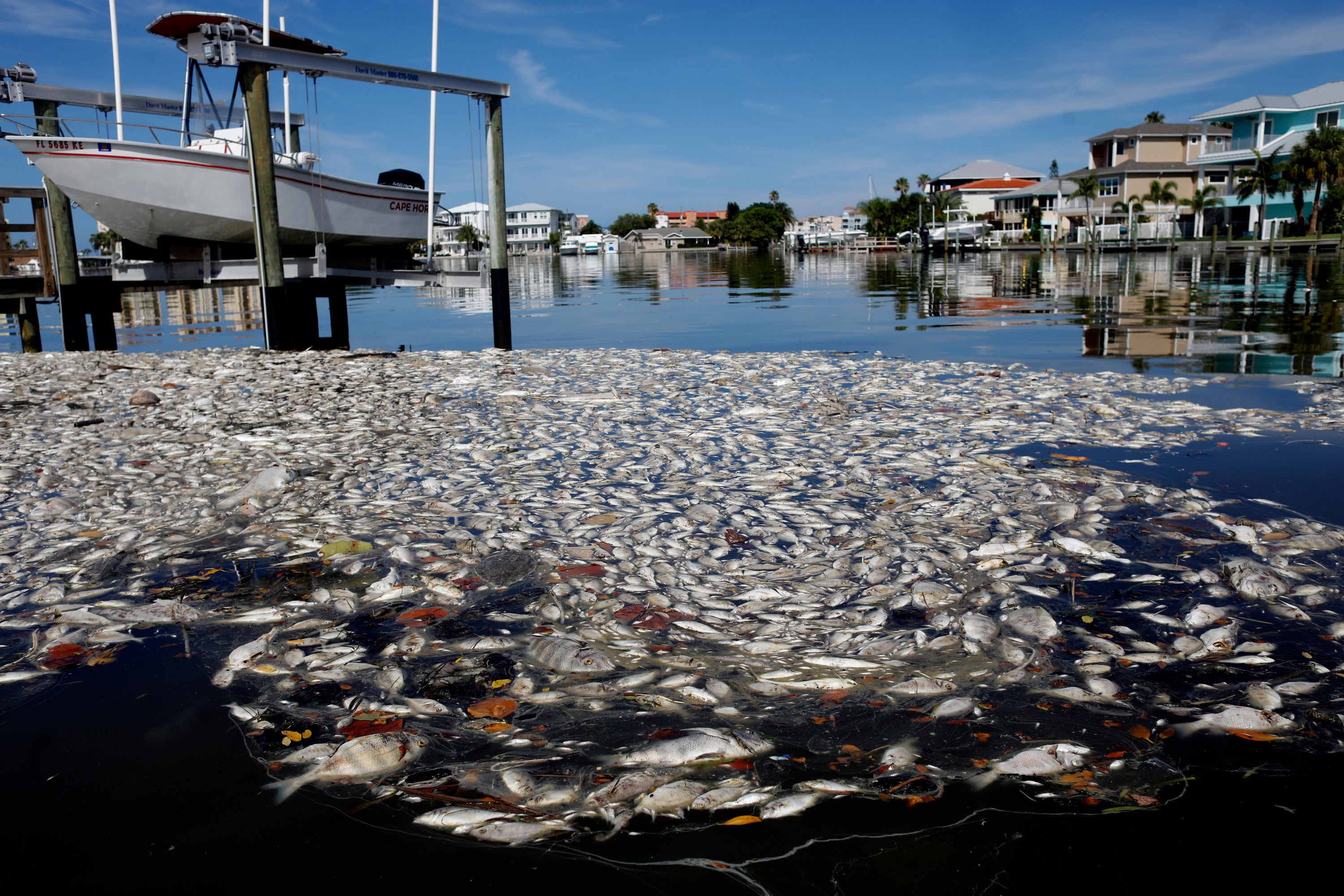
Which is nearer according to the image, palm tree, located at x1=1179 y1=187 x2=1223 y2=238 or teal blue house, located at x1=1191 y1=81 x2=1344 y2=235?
teal blue house, located at x1=1191 y1=81 x2=1344 y2=235

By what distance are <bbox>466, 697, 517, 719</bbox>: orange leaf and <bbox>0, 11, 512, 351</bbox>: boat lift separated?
1328 cm

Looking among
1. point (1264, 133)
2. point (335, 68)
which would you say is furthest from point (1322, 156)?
point (335, 68)

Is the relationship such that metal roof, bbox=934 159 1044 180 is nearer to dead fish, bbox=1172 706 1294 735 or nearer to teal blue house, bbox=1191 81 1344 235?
teal blue house, bbox=1191 81 1344 235

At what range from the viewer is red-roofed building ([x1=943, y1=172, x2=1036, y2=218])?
5576 inches

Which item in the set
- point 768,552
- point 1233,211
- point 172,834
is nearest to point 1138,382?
point 768,552

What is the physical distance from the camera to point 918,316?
23.0m

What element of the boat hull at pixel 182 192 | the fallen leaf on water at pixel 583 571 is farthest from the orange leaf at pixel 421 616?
the boat hull at pixel 182 192

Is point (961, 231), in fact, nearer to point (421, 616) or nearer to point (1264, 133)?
point (1264, 133)

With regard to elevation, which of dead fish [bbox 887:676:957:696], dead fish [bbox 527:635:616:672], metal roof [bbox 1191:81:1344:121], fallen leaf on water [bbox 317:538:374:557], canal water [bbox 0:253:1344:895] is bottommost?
canal water [bbox 0:253:1344:895]

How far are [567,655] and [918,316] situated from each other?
20.7 meters

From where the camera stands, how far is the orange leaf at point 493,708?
358 cm

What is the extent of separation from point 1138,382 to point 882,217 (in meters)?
154

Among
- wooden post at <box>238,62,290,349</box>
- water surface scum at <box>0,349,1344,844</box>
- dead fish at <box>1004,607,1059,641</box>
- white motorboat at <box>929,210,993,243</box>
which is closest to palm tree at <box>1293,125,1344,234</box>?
white motorboat at <box>929,210,993,243</box>

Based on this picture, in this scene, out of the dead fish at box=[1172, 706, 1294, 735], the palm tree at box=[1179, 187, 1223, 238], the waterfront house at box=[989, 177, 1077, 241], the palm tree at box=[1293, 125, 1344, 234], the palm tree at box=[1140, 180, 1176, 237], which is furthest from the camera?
the waterfront house at box=[989, 177, 1077, 241]
